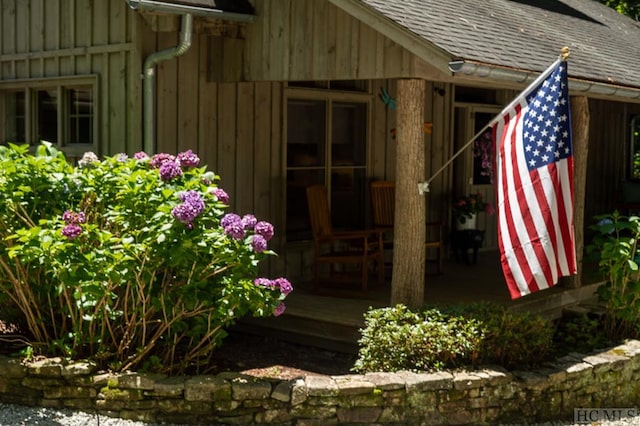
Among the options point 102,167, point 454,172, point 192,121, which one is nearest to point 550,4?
point 454,172

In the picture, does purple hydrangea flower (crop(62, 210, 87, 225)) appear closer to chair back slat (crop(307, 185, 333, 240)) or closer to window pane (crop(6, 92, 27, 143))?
chair back slat (crop(307, 185, 333, 240))

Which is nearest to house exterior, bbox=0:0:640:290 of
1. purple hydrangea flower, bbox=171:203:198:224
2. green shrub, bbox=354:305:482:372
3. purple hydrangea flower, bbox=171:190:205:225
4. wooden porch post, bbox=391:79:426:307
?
wooden porch post, bbox=391:79:426:307

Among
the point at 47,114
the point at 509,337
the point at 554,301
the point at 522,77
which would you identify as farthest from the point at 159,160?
the point at 554,301

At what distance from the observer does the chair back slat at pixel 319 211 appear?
929 centimetres

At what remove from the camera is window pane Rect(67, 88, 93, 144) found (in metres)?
9.09

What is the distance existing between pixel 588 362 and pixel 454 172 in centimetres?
535

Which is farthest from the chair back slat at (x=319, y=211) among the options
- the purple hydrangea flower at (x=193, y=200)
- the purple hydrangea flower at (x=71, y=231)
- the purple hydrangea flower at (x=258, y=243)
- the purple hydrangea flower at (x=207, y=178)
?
the purple hydrangea flower at (x=71, y=231)

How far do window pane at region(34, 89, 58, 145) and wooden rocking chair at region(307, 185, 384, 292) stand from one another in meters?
2.88

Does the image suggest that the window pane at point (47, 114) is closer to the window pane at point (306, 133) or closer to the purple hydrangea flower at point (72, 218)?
the window pane at point (306, 133)

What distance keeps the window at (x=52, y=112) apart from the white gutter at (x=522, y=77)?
3.92m

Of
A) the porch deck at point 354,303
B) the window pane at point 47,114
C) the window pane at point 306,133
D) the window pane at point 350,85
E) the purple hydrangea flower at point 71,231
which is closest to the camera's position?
the purple hydrangea flower at point 71,231

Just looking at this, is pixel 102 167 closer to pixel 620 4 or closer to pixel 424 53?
pixel 424 53

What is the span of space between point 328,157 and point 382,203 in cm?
88

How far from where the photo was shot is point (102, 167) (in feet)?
22.1
